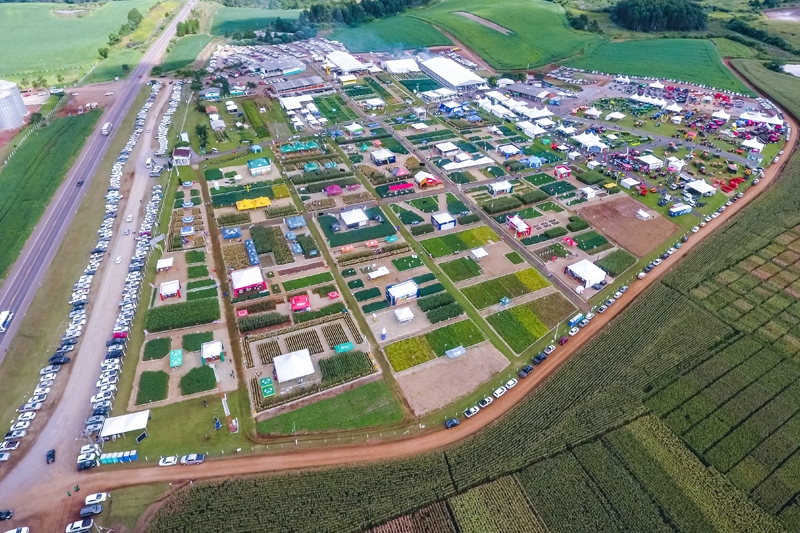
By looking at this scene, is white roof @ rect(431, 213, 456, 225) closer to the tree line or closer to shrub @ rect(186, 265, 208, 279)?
shrub @ rect(186, 265, 208, 279)

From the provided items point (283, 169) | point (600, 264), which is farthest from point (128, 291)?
point (600, 264)

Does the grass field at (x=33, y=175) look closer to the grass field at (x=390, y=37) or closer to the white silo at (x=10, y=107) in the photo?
the white silo at (x=10, y=107)

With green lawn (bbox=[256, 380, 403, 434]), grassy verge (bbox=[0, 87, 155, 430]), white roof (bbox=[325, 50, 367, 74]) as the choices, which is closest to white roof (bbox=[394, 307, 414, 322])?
green lawn (bbox=[256, 380, 403, 434])

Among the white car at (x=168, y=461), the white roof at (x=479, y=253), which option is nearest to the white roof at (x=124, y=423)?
the white car at (x=168, y=461)

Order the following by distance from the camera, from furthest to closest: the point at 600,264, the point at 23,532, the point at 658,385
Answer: the point at 600,264 < the point at 658,385 < the point at 23,532

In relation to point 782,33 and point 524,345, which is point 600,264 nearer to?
point 524,345

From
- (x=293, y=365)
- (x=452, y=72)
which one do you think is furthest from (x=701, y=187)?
(x=293, y=365)
